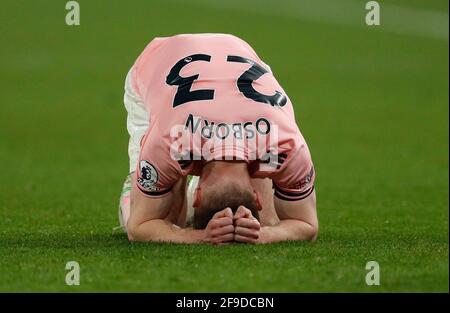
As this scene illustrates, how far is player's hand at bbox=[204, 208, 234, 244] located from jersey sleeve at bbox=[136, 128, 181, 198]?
1.13 ft

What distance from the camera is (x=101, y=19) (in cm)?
2416

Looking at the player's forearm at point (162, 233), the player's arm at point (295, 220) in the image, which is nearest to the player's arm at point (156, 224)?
the player's forearm at point (162, 233)

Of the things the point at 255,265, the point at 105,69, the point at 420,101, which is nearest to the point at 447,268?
the point at 255,265

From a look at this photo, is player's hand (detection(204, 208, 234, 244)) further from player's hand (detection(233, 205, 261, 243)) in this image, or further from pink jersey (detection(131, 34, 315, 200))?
pink jersey (detection(131, 34, 315, 200))

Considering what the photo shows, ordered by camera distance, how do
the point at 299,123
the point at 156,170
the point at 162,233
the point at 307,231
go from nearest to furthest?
the point at 156,170, the point at 162,233, the point at 307,231, the point at 299,123

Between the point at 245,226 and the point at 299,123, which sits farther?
the point at 299,123

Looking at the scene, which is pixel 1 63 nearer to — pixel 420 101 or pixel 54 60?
pixel 54 60

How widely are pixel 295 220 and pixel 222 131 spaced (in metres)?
0.74

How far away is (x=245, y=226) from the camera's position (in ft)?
21.4

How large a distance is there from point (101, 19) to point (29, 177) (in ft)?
43.0

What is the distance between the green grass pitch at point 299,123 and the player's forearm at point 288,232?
0.09 metres

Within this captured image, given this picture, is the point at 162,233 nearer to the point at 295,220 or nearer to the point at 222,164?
the point at 222,164

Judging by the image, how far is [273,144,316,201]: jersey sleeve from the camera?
6.64m

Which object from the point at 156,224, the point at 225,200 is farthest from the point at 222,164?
the point at 156,224
